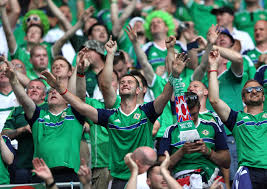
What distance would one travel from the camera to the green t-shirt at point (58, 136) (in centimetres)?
826

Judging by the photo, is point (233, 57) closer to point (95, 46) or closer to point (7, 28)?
point (95, 46)

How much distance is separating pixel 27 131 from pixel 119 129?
62.8 inches

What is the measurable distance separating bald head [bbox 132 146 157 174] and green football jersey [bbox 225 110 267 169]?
155 cm

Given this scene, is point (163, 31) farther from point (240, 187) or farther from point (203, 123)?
point (240, 187)

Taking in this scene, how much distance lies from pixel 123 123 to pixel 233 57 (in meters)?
2.32

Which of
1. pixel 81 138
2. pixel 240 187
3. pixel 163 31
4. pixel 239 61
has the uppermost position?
pixel 163 31

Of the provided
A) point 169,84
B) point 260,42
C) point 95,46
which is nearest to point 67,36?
point 95,46

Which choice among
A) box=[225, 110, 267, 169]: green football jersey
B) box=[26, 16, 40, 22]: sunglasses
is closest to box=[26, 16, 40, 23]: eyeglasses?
box=[26, 16, 40, 22]: sunglasses

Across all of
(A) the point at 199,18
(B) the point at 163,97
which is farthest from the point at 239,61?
(A) the point at 199,18

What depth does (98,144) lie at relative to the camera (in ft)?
30.0

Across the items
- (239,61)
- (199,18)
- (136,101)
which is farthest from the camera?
(199,18)

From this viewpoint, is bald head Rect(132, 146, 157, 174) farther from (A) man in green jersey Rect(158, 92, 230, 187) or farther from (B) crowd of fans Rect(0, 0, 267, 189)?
(A) man in green jersey Rect(158, 92, 230, 187)

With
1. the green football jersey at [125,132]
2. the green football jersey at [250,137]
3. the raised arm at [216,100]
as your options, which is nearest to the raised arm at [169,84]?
the green football jersey at [125,132]

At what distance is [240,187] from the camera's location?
7.96m
